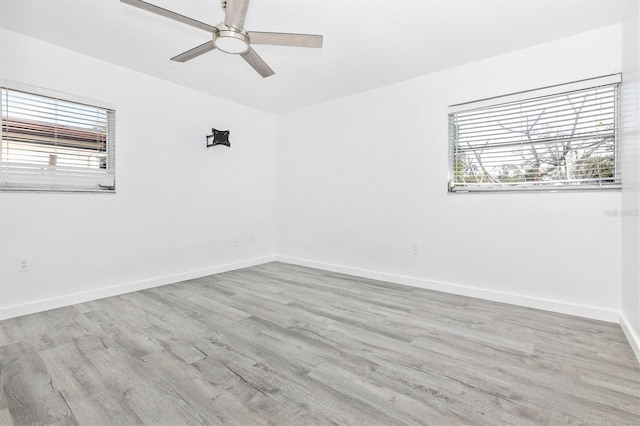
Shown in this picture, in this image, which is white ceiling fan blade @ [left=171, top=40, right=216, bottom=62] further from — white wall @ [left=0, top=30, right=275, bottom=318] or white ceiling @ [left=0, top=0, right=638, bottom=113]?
white wall @ [left=0, top=30, right=275, bottom=318]

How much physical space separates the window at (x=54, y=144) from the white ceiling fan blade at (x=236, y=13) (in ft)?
7.21

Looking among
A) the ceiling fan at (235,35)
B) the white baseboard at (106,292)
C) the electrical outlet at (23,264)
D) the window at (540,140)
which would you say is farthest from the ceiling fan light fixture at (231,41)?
the white baseboard at (106,292)

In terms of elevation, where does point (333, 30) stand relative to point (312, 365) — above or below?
above

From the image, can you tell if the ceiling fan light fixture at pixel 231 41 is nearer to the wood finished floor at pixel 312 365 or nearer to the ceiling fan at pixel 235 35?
the ceiling fan at pixel 235 35

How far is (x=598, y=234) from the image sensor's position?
2.62 meters

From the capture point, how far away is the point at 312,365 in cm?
187

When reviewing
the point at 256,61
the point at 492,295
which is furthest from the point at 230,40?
the point at 492,295

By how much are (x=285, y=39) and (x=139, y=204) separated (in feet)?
8.49

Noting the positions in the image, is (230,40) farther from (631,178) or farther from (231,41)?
(631,178)

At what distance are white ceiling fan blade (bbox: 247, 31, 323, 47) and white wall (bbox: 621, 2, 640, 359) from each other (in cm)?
214

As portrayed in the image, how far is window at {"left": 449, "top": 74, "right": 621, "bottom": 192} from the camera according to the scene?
264cm

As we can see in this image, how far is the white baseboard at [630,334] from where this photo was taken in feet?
6.42

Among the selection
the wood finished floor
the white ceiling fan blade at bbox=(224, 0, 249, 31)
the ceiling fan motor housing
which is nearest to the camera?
the wood finished floor

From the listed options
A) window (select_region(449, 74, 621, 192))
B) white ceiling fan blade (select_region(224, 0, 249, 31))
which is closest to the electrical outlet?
white ceiling fan blade (select_region(224, 0, 249, 31))
